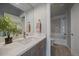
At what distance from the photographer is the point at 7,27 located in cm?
157

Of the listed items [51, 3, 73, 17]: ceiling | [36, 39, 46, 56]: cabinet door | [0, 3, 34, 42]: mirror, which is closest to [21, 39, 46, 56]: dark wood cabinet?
[36, 39, 46, 56]: cabinet door

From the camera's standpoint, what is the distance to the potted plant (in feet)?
5.11

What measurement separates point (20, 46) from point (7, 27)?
1.04 ft

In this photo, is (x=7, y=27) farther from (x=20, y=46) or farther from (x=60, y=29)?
(x=60, y=29)

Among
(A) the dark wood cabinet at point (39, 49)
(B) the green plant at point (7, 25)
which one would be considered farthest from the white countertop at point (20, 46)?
(B) the green plant at point (7, 25)

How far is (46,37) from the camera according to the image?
5.69ft

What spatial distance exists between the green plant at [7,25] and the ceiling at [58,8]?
605mm

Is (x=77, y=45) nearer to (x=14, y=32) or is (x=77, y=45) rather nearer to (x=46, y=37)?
(x=46, y=37)

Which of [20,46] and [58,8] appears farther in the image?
[58,8]

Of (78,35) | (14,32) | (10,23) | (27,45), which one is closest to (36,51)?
(27,45)

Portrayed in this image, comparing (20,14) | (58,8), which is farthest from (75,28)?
(20,14)

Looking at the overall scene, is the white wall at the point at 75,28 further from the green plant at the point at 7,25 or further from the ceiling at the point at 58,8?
the green plant at the point at 7,25

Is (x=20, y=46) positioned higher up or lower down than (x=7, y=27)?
lower down

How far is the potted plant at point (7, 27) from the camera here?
1559mm
